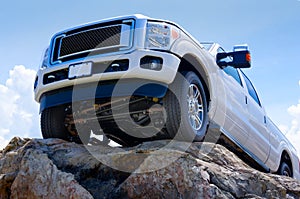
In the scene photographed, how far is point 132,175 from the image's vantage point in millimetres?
3826

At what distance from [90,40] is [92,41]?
0.04 metres

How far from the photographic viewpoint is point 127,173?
12.9 ft

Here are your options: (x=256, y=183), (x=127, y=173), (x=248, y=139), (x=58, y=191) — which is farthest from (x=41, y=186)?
(x=248, y=139)

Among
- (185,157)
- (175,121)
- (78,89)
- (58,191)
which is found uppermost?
(78,89)

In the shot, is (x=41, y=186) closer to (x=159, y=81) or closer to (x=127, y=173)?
(x=127, y=173)

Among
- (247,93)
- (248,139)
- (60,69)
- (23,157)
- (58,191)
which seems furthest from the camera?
(247,93)

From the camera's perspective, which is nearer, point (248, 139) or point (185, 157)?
point (185, 157)

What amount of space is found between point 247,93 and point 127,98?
106 inches

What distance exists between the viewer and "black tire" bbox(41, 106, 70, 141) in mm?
5176

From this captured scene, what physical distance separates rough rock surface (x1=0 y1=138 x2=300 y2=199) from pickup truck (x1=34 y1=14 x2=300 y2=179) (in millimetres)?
473

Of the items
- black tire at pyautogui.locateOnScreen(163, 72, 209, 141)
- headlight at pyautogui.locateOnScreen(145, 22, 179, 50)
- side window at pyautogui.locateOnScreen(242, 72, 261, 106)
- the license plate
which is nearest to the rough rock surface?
black tire at pyautogui.locateOnScreen(163, 72, 209, 141)

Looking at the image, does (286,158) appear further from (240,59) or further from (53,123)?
(53,123)

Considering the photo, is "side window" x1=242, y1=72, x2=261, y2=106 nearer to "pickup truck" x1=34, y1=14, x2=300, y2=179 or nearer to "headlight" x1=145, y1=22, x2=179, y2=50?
"pickup truck" x1=34, y1=14, x2=300, y2=179

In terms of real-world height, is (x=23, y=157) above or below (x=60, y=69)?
below
